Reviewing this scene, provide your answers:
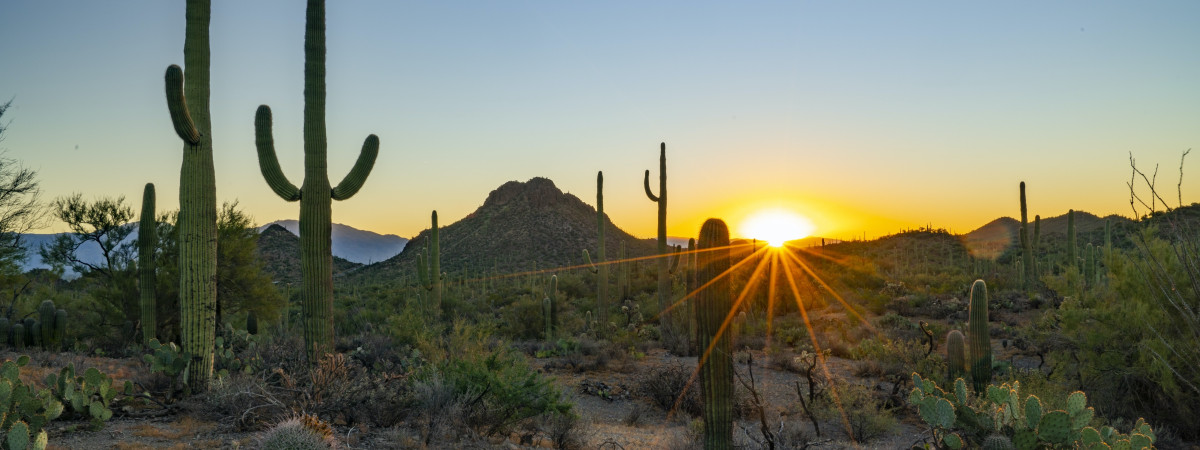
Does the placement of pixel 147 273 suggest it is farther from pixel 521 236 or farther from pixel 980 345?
pixel 521 236

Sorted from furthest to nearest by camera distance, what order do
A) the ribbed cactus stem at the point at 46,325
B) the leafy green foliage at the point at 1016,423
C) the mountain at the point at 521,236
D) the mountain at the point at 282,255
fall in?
1. the mountain at the point at 521,236
2. the mountain at the point at 282,255
3. the ribbed cactus stem at the point at 46,325
4. the leafy green foliage at the point at 1016,423

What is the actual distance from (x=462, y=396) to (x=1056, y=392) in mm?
7947

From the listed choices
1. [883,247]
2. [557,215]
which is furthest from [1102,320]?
[557,215]

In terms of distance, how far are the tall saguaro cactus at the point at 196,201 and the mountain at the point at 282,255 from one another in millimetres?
39824

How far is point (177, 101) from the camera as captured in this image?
8.96 metres

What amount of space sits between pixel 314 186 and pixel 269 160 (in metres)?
0.77

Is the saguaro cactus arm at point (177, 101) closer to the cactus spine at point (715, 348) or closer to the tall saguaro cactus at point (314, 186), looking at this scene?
the tall saguaro cactus at point (314, 186)

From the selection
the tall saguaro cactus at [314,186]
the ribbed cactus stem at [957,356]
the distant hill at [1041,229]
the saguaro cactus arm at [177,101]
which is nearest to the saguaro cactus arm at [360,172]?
the tall saguaro cactus at [314,186]

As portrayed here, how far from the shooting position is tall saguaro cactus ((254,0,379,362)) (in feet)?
32.0

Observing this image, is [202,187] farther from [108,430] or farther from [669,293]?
[669,293]

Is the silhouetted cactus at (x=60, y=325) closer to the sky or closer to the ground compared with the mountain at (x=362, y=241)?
closer to the ground

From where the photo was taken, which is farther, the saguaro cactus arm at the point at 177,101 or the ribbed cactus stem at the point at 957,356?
the ribbed cactus stem at the point at 957,356

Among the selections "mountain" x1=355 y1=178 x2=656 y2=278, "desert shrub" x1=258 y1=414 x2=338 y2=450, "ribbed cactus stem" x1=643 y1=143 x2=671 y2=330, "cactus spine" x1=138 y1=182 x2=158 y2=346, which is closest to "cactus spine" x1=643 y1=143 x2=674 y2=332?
"ribbed cactus stem" x1=643 y1=143 x2=671 y2=330

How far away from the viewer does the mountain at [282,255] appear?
2024 inches
